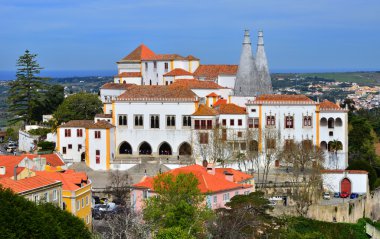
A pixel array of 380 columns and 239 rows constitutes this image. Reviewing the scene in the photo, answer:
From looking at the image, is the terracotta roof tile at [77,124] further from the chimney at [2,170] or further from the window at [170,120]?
the chimney at [2,170]

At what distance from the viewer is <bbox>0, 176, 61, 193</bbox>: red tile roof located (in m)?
45.6

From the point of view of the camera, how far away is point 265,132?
3049 inches

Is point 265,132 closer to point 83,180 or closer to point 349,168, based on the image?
point 349,168

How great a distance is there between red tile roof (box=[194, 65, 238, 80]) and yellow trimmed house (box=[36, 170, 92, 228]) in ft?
127

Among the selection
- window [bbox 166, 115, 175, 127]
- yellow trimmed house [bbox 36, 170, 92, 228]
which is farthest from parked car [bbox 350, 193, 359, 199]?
yellow trimmed house [bbox 36, 170, 92, 228]

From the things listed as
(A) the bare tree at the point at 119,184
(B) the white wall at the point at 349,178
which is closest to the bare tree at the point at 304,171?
(B) the white wall at the point at 349,178

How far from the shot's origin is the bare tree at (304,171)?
66.4m

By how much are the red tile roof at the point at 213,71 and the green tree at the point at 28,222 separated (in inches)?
2062

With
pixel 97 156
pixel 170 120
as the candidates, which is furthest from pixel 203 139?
pixel 97 156

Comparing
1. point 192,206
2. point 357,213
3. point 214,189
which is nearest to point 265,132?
point 357,213

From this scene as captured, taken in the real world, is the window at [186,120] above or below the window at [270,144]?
above

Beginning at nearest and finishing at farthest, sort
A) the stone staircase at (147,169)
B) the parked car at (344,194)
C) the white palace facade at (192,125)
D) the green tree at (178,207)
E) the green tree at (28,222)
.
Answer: the green tree at (28,222)
the green tree at (178,207)
the parked car at (344,194)
the stone staircase at (147,169)
the white palace facade at (192,125)

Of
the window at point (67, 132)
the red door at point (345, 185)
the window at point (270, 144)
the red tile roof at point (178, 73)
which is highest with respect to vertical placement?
the red tile roof at point (178, 73)

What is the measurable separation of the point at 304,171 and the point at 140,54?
32.7 meters
